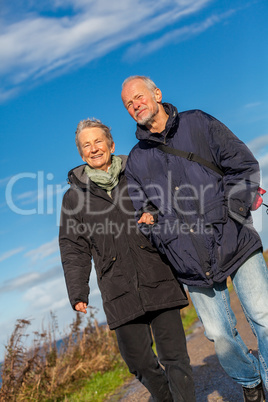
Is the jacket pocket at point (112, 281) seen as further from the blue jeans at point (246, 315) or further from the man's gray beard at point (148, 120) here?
the man's gray beard at point (148, 120)

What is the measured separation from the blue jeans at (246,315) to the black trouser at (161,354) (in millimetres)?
294

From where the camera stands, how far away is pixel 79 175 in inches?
185

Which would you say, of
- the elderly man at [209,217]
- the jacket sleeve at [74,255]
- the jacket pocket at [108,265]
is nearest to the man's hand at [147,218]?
the elderly man at [209,217]

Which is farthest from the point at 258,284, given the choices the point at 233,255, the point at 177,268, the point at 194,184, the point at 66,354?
the point at 66,354

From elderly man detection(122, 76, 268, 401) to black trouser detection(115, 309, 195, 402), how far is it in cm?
29

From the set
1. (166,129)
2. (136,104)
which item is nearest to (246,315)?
(166,129)

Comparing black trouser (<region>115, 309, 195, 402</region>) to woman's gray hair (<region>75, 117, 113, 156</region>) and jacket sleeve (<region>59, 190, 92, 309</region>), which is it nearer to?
jacket sleeve (<region>59, 190, 92, 309</region>)

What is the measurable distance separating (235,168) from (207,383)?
2977mm

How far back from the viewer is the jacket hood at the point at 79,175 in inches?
183

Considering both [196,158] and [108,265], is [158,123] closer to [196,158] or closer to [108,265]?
[196,158]

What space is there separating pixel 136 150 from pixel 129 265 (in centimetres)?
96

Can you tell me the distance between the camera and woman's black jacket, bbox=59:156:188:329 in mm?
4277

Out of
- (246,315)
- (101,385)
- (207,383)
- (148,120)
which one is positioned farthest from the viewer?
(101,385)

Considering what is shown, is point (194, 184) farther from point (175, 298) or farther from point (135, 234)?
point (175, 298)
